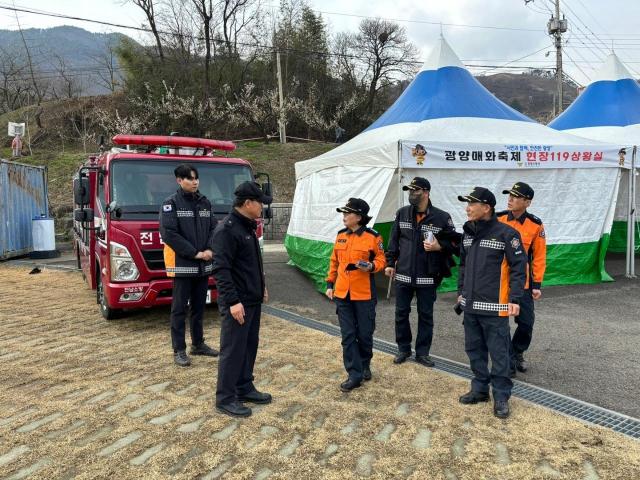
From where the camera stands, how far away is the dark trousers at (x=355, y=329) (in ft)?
13.4

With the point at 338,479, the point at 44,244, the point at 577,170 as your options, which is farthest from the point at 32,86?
the point at 338,479

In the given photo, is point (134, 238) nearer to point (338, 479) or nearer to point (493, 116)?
point (338, 479)

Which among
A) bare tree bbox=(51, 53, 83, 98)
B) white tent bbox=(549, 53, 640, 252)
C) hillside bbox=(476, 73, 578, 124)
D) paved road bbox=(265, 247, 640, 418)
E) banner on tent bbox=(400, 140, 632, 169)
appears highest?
hillside bbox=(476, 73, 578, 124)

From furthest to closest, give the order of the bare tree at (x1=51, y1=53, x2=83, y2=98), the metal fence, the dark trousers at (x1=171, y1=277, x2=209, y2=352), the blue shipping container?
the bare tree at (x1=51, y1=53, x2=83, y2=98) < the metal fence < the blue shipping container < the dark trousers at (x1=171, y1=277, x2=209, y2=352)

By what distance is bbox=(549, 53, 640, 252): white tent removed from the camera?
10.6 metres

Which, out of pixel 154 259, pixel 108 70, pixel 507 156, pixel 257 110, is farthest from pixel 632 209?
pixel 108 70

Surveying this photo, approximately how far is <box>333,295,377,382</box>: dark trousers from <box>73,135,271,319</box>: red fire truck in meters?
2.40

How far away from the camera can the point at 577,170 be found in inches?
328

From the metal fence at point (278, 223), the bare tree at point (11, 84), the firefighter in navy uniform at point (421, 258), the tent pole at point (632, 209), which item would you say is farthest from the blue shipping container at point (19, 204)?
the bare tree at point (11, 84)

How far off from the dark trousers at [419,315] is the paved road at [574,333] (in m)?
0.53

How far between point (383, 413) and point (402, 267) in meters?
1.51

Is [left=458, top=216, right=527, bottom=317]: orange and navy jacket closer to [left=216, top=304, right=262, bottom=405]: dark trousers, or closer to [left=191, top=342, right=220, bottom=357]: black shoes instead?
[left=216, top=304, right=262, bottom=405]: dark trousers

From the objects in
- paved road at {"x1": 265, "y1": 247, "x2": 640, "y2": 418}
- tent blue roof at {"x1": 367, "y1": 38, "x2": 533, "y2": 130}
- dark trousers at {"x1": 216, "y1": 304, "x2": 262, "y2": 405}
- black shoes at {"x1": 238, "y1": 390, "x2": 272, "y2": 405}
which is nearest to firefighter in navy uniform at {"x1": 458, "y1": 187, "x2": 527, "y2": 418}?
paved road at {"x1": 265, "y1": 247, "x2": 640, "y2": 418}

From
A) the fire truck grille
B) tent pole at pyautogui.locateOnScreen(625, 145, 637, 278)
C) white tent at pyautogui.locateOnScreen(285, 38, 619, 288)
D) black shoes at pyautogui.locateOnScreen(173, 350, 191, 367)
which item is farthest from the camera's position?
tent pole at pyautogui.locateOnScreen(625, 145, 637, 278)
